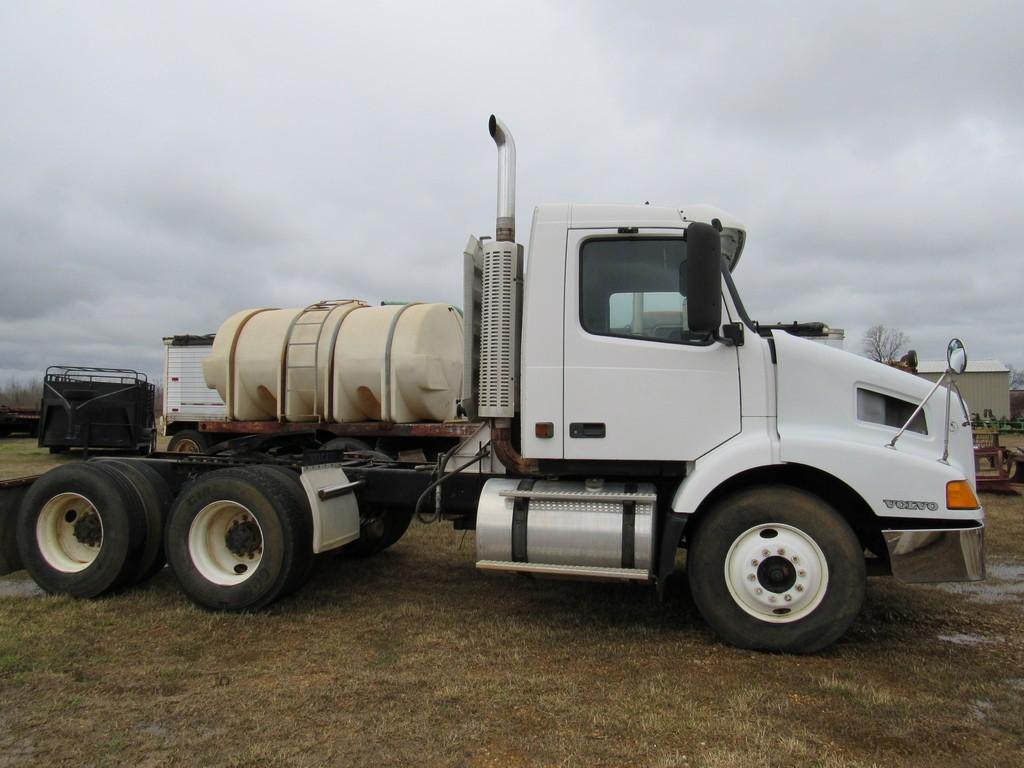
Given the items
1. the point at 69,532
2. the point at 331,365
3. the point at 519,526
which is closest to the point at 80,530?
the point at 69,532

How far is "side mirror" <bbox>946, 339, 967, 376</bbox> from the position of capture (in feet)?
14.2

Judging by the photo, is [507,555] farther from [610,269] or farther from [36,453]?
[36,453]

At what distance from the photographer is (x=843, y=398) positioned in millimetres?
4555

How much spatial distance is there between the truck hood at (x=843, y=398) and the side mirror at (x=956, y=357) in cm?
26

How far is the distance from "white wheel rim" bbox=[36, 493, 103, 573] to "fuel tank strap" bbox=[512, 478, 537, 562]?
3.24 m

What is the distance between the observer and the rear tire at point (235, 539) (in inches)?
202

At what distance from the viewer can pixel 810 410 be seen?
180 inches

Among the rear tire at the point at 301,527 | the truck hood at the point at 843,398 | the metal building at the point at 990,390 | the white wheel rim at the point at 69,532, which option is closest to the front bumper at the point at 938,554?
the truck hood at the point at 843,398

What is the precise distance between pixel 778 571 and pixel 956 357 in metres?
1.63

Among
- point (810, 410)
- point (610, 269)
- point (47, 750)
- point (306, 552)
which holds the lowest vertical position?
point (47, 750)

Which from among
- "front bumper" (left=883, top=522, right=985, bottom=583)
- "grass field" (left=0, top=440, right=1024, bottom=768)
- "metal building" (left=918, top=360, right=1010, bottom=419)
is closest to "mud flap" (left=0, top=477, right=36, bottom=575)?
"grass field" (left=0, top=440, right=1024, bottom=768)

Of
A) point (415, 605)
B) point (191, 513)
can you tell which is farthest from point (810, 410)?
point (191, 513)

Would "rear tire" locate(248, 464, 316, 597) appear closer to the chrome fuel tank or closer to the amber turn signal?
the chrome fuel tank

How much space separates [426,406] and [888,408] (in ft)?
17.3
